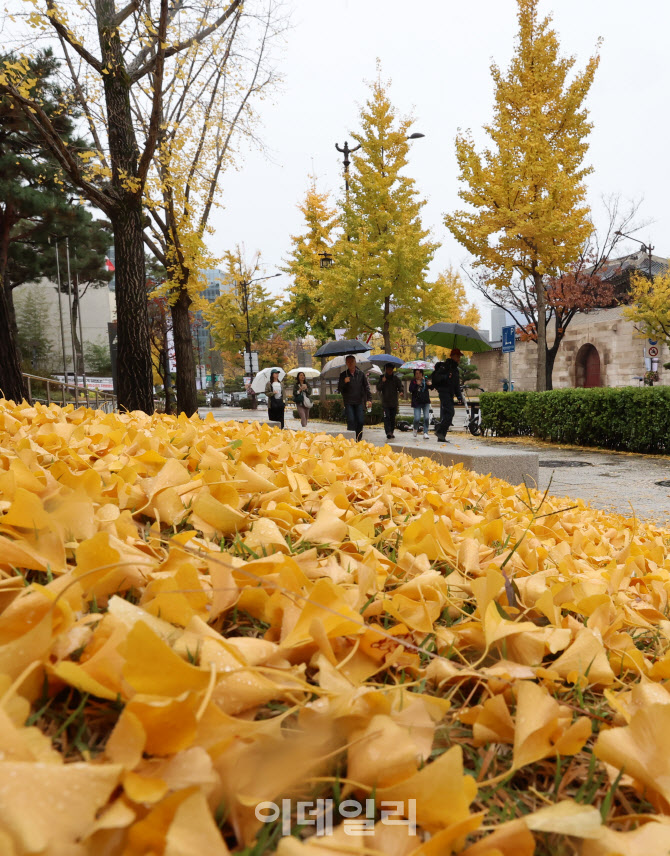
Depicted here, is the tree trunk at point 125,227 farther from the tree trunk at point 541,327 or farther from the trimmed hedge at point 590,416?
the tree trunk at point 541,327

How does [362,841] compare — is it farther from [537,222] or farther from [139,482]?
[537,222]

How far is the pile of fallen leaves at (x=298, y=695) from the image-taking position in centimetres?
53

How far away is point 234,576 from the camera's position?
0.93m

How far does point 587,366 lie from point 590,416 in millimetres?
24582

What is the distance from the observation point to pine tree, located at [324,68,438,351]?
868 inches

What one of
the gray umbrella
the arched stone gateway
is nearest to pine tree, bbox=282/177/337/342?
the gray umbrella

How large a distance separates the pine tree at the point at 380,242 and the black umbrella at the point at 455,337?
339 inches

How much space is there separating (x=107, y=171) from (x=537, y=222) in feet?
44.0

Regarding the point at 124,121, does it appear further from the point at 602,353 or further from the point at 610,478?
the point at 602,353

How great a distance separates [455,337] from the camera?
45.5 ft

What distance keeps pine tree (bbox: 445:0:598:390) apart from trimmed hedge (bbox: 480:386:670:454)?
9.18 ft

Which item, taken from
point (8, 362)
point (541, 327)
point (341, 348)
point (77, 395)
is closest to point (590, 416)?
point (541, 327)

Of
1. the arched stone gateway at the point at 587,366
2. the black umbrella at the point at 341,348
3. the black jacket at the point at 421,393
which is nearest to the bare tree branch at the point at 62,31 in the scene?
the black jacket at the point at 421,393

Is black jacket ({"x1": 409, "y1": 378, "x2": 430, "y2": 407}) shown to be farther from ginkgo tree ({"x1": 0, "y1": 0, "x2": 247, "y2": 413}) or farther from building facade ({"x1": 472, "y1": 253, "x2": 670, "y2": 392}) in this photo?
building facade ({"x1": 472, "y1": 253, "x2": 670, "y2": 392})
